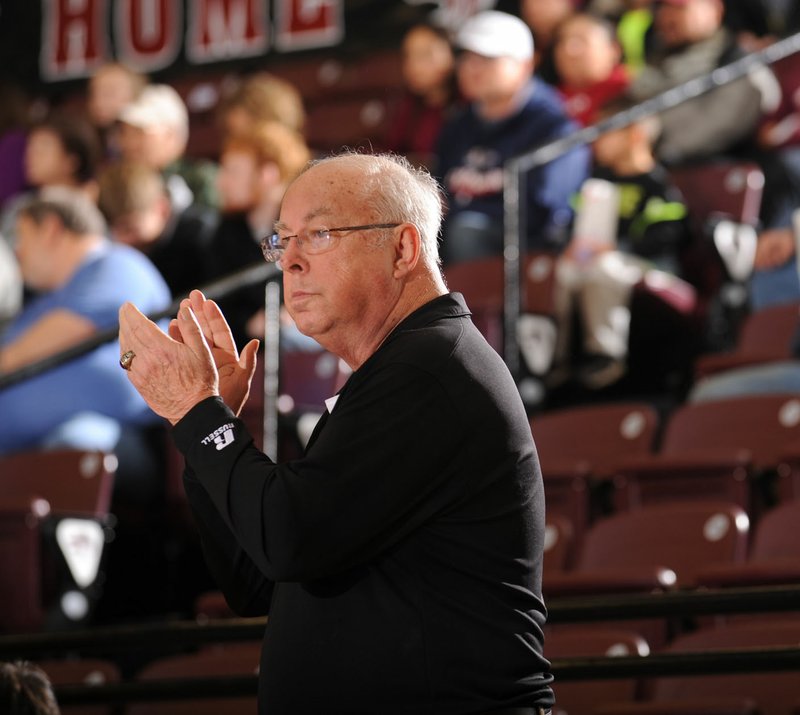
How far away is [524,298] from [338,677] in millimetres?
2927

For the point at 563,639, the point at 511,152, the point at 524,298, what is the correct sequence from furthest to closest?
the point at 511,152, the point at 524,298, the point at 563,639

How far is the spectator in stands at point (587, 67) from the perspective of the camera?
5902 millimetres

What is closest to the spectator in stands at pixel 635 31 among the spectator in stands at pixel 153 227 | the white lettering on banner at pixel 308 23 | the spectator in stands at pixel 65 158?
the spectator in stands at pixel 153 227

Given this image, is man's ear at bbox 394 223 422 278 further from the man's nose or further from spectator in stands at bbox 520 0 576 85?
spectator in stands at bbox 520 0 576 85

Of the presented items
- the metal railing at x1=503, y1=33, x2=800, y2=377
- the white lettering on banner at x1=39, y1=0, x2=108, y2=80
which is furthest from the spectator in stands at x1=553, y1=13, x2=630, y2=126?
the white lettering on banner at x1=39, y1=0, x2=108, y2=80

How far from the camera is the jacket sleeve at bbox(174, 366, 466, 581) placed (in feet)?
5.42

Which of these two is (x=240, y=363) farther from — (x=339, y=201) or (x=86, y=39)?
(x=86, y=39)

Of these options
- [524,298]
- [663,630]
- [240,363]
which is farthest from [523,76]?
[240,363]

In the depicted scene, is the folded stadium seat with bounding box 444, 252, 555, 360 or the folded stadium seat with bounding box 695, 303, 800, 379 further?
the folded stadium seat with bounding box 444, 252, 555, 360

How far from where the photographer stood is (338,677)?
168 cm

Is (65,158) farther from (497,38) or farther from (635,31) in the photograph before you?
(635,31)

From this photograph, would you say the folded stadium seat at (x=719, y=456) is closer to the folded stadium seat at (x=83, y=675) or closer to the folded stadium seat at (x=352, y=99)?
the folded stadium seat at (x=83, y=675)

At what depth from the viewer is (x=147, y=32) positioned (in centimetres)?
910

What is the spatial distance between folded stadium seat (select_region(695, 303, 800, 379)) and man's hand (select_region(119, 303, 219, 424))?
2638mm
